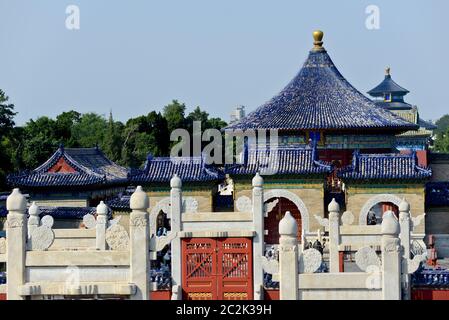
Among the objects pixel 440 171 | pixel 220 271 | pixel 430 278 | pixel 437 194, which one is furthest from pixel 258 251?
pixel 440 171

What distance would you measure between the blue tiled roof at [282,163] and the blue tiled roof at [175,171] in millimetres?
768

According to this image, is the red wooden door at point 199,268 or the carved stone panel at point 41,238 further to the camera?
the red wooden door at point 199,268

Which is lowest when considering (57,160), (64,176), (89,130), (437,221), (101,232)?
(101,232)

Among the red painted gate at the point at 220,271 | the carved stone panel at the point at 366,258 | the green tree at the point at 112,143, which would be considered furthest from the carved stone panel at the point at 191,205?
the green tree at the point at 112,143

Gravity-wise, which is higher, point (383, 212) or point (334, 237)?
point (383, 212)

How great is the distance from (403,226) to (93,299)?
9578 millimetres

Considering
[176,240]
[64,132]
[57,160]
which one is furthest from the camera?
[64,132]

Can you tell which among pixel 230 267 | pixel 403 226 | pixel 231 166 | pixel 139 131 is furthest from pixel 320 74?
pixel 139 131

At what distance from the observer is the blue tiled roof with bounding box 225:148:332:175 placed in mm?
32281

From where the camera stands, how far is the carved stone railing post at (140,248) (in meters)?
12.9

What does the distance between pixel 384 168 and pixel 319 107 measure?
812 cm

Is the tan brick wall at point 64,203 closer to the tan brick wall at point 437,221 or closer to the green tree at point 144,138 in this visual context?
the tan brick wall at point 437,221

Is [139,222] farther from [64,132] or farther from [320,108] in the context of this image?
[64,132]

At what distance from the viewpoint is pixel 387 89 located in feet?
262
